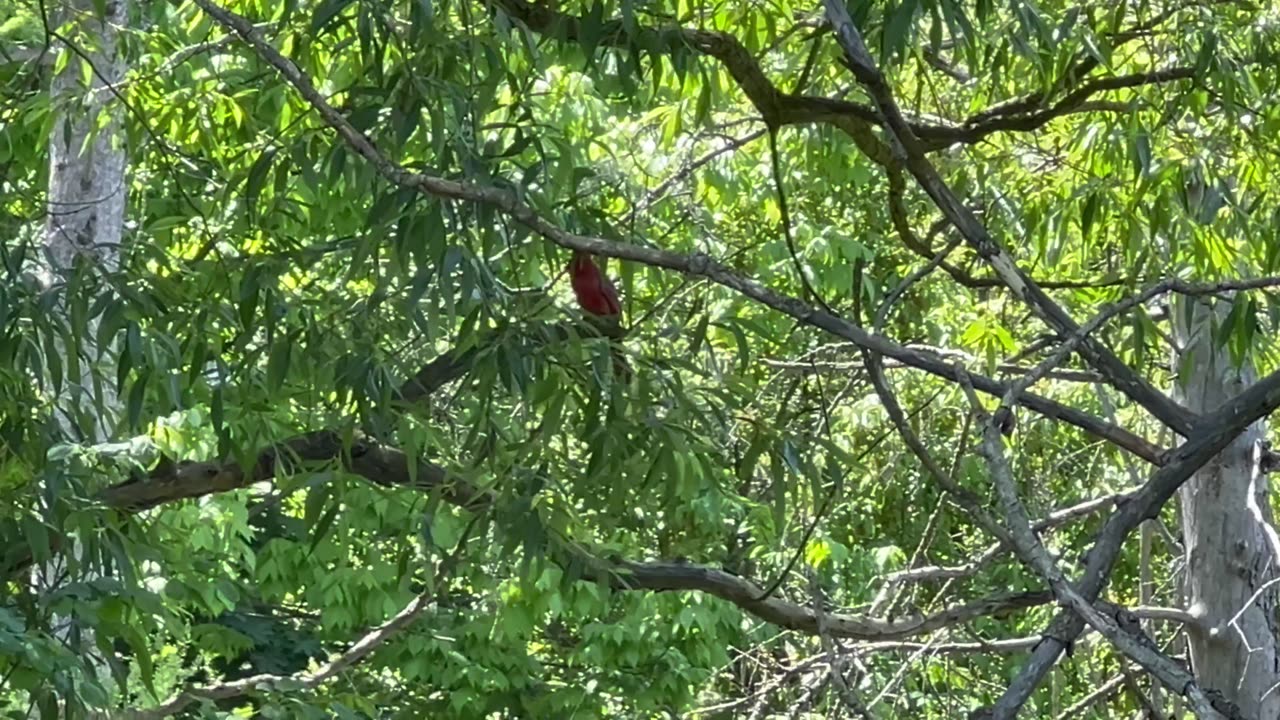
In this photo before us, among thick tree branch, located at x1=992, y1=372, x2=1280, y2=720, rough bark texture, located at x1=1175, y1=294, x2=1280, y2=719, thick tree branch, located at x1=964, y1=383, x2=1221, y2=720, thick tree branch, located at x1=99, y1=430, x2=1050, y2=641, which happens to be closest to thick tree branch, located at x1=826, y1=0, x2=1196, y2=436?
thick tree branch, located at x1=992, y1=372, x2=1280, y2=720

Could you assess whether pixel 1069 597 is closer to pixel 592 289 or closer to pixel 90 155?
pixel 592 289

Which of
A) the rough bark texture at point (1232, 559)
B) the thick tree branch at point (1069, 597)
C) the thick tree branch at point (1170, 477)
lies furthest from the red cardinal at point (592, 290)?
the rough bark texture at point (1232, 559)

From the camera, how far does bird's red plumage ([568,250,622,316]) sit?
9.03 feet

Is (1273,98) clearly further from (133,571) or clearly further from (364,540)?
(364,540)

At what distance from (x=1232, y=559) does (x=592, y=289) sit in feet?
5.84

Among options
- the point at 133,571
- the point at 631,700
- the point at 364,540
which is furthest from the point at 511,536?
the point at 631,700

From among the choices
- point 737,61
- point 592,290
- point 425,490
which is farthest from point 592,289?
point 425,490

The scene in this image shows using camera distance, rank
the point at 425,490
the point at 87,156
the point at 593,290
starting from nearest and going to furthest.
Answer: the point at 593,290, the point at 425,490, the point at 87,156

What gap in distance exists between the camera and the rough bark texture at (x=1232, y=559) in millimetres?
3762

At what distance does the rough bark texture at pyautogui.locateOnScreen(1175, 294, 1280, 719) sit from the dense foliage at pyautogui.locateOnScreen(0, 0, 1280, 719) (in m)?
0.17

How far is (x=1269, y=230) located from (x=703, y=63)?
1029 mm

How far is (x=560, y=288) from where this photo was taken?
3789mm

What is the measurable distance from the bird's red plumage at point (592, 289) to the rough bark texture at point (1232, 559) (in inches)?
60.4

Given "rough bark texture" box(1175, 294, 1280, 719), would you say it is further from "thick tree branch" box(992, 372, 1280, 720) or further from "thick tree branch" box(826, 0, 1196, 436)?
"thick tree branch" box(992, 372, 1280, 720)
